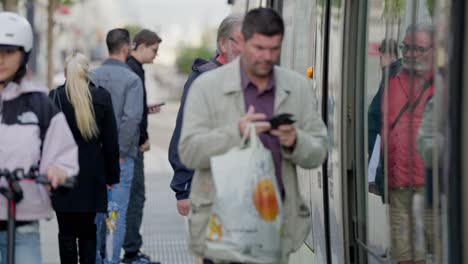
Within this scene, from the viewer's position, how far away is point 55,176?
16.5 ft

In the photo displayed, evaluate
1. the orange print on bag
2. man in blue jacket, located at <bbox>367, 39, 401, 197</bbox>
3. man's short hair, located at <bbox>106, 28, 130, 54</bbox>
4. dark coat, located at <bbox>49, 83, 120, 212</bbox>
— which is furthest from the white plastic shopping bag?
man's short hair, located at <bbox>106, 28, 130, 54</bbox>

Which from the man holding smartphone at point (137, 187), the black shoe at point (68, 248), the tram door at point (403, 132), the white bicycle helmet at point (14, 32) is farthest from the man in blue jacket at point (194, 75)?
the man holding smartphone at point (137, 187)

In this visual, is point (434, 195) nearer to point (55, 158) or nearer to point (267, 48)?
point (267, 48)

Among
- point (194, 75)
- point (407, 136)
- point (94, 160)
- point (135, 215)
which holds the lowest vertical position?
Result: point (135, 215)

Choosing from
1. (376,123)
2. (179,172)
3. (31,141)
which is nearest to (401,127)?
(376,123)

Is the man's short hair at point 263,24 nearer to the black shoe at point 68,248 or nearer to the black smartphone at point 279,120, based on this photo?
the black smartphone at point 279,120

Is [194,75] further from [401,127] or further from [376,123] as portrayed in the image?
Result: [401,127]

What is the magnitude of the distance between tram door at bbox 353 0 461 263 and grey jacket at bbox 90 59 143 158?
296 centimetres

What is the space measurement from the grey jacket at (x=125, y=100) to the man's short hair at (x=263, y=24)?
4.74 metres

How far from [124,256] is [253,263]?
594 centimetres

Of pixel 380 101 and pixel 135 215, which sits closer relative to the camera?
pixel 380 101

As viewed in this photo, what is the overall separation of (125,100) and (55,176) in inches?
179

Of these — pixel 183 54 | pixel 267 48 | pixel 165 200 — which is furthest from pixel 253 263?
pixel 183 54

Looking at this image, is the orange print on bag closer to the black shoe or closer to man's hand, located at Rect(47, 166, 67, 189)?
man's hand, located at Rect(47, 166, 67, 189)
